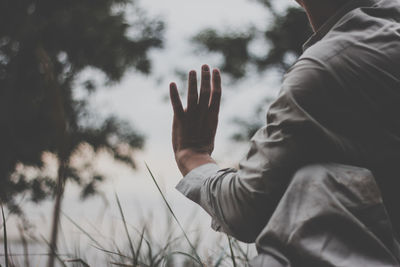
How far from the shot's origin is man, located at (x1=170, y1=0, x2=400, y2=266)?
81 cm

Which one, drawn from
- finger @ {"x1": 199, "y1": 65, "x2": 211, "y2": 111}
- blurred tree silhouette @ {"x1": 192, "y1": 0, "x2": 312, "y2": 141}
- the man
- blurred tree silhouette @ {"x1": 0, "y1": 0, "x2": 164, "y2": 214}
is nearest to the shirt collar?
the man

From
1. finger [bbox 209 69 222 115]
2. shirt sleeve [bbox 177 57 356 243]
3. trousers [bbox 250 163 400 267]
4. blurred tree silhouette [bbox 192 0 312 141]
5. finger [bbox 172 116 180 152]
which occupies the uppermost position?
blurred tree silhouette [bbox 192 0 312 141]

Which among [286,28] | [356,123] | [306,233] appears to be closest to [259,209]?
[306,233]

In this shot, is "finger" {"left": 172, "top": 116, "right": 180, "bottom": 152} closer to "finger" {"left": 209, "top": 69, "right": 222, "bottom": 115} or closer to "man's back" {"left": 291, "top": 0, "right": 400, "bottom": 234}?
"finger" {"left": 209, "top": 69, "right": 222, "bottom": 115}

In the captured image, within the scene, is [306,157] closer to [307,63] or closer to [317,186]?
[317,186]

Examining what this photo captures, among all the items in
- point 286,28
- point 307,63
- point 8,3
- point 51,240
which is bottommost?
point 51,240

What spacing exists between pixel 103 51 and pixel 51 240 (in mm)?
6599

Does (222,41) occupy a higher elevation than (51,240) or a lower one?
higher

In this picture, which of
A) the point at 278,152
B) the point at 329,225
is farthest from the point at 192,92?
the point at 329,225

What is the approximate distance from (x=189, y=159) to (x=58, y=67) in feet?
20.9

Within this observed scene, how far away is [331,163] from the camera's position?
885 millimetres

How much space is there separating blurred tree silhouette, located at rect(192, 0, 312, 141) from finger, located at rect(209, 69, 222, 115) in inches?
386

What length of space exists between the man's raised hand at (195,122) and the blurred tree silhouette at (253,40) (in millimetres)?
9825

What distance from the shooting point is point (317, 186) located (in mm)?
840
